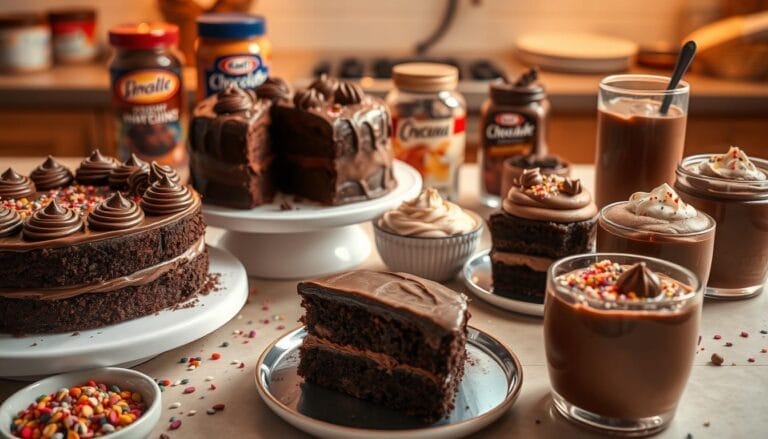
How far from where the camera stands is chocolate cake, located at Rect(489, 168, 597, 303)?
6.32 feet

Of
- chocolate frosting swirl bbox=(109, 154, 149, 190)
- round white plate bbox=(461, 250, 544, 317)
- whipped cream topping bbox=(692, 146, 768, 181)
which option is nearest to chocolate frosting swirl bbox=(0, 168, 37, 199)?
chocolate frosting swirl bbox=(109, 154, 149, 190)

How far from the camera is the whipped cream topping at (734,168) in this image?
1917 millimetres

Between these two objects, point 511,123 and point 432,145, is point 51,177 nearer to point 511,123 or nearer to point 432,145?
point 432,145

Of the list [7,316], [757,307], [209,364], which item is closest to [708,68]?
[757,307]

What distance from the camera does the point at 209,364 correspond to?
5.64 ft

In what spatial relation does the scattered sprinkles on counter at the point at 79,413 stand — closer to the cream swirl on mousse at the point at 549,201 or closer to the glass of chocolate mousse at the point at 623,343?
the glass of chocolate mousse at the point at 623,343

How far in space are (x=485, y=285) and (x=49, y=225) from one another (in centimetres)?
94

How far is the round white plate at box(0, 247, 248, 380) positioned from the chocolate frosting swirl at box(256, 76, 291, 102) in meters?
0.65

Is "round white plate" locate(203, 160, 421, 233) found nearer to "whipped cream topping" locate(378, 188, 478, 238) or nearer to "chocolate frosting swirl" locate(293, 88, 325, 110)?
"whipped cream topping" locate(378, 188, 478, 238)

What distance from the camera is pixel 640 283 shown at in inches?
56.2

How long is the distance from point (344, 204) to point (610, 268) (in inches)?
32.4

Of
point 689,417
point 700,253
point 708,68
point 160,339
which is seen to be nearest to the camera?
point 689,417

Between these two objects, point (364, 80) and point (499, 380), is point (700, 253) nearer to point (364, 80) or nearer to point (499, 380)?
point (499, 380)

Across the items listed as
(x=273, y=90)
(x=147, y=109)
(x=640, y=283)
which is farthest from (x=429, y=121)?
(x=640, y=283)
